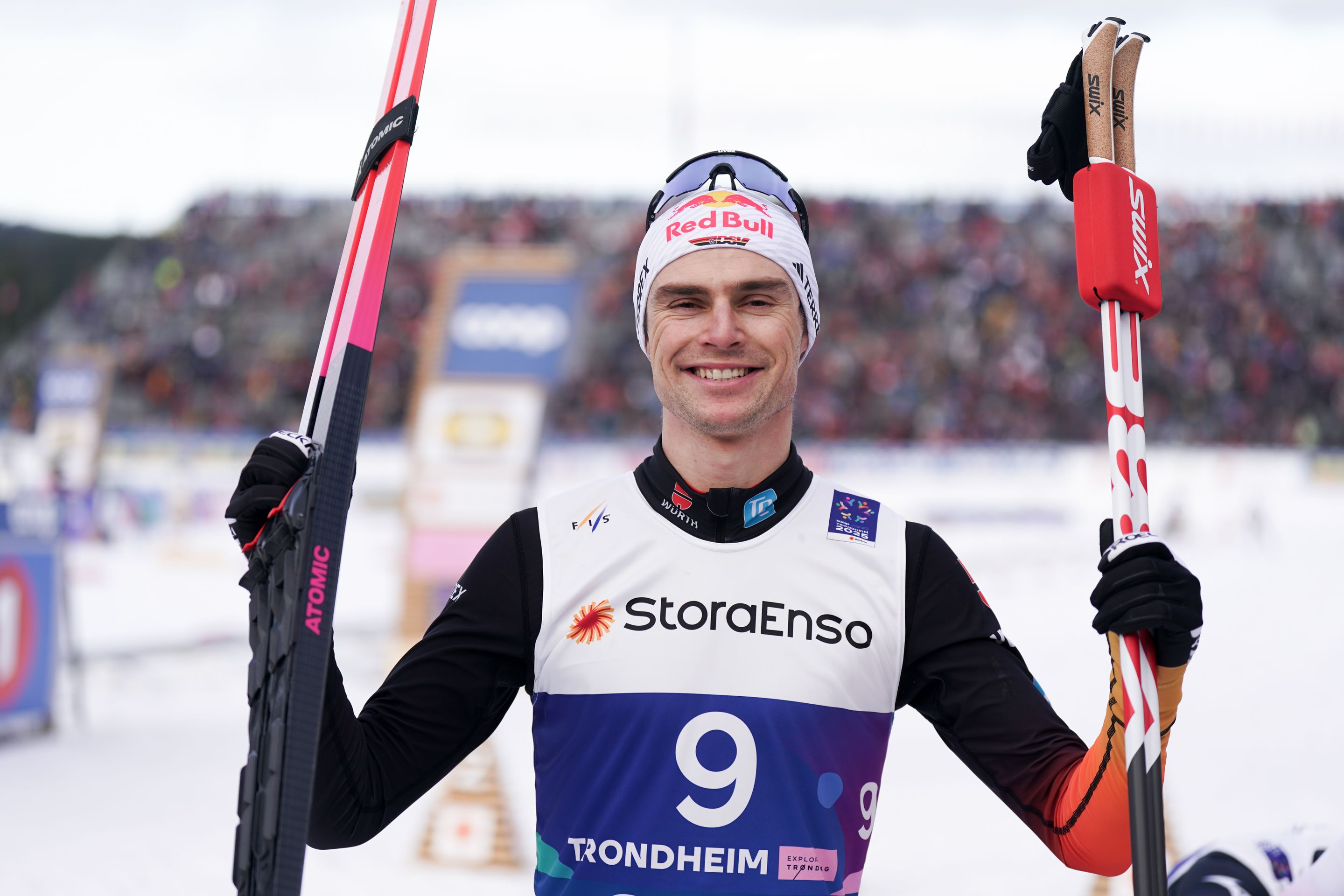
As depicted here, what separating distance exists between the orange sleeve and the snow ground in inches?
140

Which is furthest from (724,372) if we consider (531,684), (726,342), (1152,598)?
(1152,598)

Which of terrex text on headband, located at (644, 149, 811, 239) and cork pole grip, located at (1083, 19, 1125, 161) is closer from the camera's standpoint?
cork pole grip, located at (1083, 19, 1125, 161)

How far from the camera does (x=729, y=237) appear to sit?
2.01 m

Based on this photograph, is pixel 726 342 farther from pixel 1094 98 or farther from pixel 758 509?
pixel 1094 98

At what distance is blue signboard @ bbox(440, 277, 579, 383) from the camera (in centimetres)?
675

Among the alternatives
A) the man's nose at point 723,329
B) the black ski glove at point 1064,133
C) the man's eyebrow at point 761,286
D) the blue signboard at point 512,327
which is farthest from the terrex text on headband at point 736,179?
the blue signboard at point 512,327

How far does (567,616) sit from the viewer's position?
6.49ft

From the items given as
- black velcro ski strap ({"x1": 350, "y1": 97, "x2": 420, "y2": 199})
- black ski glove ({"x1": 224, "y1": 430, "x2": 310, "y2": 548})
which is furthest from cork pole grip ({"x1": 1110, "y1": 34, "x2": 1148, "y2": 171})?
black ski glove ({"x1": 224, "y1": 430, "x2": 310, "y2": 548})

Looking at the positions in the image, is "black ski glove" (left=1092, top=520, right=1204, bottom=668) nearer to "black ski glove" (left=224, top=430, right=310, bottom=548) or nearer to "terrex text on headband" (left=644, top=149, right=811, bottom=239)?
"terrex text on headband" (left=644, top=149, right=811, bottom=239)

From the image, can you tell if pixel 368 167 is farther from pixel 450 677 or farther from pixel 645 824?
pixel 645 824

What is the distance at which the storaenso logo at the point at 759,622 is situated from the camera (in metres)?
1.92

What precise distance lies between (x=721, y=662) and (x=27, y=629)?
7659 mm

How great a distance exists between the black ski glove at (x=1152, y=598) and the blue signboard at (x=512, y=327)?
5.14 metres

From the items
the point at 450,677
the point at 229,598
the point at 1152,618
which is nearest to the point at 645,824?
the point at 450,677
